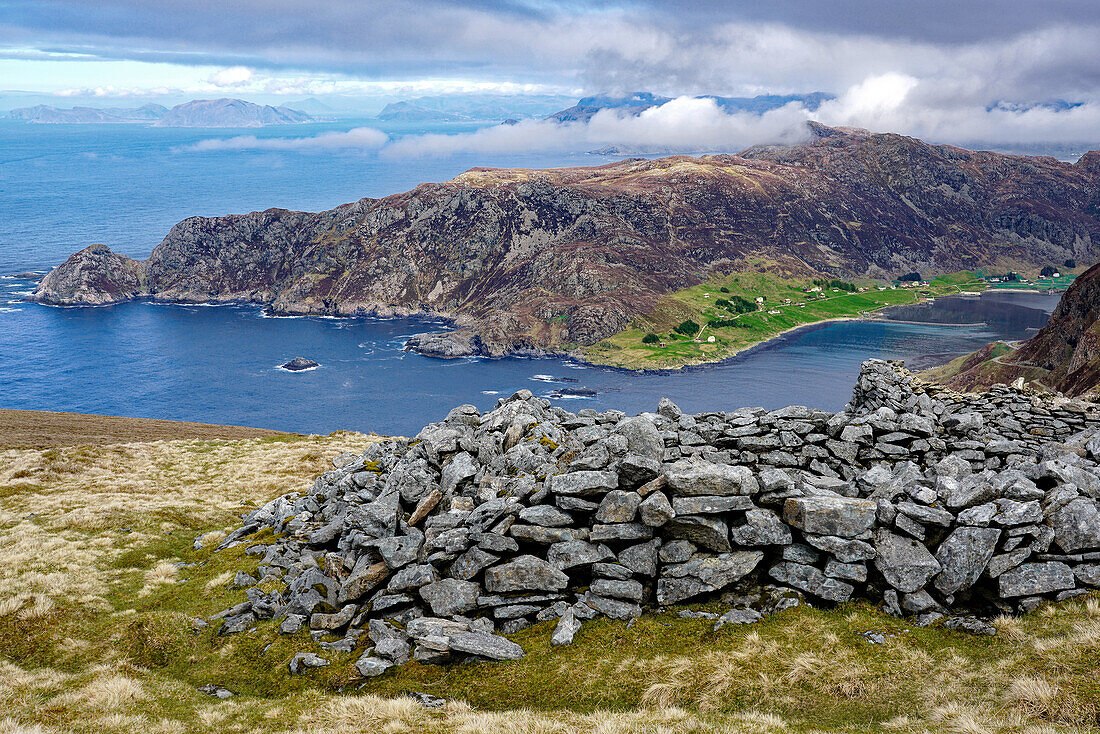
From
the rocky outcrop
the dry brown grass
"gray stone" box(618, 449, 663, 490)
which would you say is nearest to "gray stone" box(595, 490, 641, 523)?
"gray stone" box(618, 449, 663, 490)

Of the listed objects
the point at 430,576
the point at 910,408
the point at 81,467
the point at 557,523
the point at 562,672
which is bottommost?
the point at 81,467

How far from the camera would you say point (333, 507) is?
→ 30.0m

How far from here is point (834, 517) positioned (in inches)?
782

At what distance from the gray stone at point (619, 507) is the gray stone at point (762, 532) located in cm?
356

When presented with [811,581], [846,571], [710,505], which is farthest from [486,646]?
[846,571]

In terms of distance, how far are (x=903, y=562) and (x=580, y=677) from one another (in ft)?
35.4

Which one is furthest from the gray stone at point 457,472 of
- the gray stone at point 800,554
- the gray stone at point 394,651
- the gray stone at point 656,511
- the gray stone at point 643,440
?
the gray stone at point 800,554

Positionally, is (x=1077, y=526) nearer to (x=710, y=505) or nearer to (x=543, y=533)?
(x=710, y=505)

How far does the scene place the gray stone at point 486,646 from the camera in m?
18.9

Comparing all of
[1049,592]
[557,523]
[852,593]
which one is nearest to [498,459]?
[557,523]

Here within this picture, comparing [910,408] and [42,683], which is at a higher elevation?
[910,408]

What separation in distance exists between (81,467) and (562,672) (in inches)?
2157

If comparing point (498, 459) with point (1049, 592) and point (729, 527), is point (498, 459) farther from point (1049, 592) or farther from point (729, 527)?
point (1049, 592)

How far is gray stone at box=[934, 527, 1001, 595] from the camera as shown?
18.5 m
